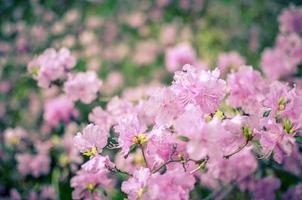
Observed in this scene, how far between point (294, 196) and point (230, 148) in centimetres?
85

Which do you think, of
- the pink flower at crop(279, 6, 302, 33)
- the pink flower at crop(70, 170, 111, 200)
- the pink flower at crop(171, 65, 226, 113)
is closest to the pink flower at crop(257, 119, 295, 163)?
the pink flower at crop(171, 65, 226, 113)

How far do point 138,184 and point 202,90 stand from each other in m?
0.33

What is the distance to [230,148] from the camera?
3.95 ft

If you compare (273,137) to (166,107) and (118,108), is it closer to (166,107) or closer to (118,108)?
(166,107)

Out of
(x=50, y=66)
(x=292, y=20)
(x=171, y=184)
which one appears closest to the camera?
(x=171, y=184)

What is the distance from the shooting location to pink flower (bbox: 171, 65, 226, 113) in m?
1.19

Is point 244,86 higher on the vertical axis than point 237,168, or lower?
higher

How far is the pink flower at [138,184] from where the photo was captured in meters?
1.17

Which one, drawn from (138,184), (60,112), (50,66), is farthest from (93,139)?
(60,112)

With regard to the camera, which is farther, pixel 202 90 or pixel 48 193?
pixel 48 193

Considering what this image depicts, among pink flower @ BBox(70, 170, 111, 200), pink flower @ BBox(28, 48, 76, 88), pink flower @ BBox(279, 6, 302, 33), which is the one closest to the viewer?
pink flower @ BBox(70, 170, 111, 200)

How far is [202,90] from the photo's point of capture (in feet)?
3.93

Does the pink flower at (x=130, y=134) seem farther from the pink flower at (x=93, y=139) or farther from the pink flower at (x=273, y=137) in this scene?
the pink flower at (x=273, y=137)

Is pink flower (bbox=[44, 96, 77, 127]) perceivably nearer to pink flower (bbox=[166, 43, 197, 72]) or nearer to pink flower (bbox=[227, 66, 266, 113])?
pink flower (bbox=[166, 43, 197, 72])
